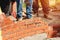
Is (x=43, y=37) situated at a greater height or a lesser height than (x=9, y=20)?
lesser

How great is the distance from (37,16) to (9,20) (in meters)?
0.23

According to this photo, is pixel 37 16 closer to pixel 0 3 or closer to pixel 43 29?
pixel 43 29

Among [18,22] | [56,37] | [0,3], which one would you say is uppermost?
[0,3]

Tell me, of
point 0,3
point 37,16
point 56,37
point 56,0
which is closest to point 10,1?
point 0,3

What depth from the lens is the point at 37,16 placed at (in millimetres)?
1371

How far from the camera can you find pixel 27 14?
135 cm

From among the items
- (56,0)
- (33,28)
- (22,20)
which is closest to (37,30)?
(33,28)

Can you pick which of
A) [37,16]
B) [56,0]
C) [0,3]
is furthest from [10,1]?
[56,0]

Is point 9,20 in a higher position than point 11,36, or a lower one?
higher

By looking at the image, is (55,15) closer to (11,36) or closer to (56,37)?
(56,37)

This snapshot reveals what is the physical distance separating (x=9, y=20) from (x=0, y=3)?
0.14 meters

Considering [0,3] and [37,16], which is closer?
[0,3]

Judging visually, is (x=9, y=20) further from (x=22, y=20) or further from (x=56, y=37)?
(x=56, y=37)

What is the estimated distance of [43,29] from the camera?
54.2 inches
